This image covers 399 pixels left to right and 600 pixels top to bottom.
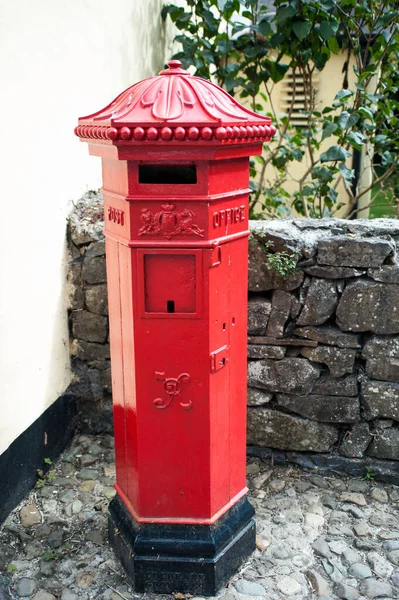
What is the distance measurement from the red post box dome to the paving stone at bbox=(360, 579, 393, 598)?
1.91 m

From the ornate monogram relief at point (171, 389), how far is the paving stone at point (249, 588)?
0.85 metres

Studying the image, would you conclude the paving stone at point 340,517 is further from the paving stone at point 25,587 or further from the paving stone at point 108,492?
the paving stone at point 25,587

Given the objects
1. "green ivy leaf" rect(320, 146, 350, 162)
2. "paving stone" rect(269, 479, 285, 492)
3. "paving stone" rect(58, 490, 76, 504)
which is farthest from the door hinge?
"green ivy leaf" rect(320, 146, 350, 162)

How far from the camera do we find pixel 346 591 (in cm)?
258

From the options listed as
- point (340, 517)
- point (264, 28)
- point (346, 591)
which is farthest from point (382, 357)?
point (264, 28)

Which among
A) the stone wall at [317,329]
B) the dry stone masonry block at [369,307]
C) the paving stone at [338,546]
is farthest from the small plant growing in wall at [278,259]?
the paving stone at [338,546]

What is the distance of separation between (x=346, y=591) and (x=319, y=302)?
54.1 inches

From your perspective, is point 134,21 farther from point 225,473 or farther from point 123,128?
point 225,473

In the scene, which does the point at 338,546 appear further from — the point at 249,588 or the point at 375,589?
the point at 249,588

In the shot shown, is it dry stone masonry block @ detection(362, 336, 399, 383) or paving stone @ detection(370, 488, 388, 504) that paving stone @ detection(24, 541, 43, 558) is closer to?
paving stone @ detection(370, 488, 388, 504)

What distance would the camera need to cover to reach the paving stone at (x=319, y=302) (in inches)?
126

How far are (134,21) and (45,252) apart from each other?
2051mm

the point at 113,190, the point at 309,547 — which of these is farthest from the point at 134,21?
the point at 309,547

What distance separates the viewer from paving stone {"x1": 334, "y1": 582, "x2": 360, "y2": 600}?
255 centimetres
